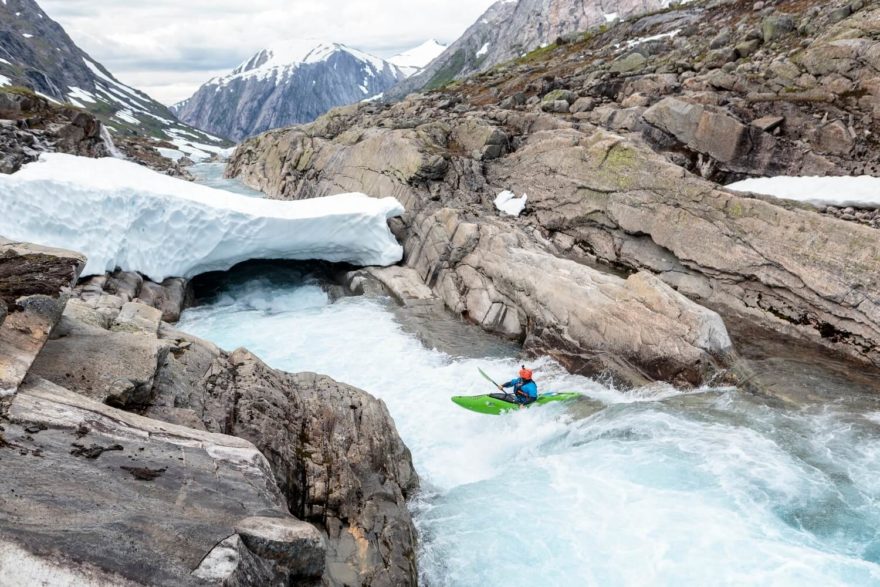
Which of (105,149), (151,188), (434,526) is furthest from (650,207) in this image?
(105,149)

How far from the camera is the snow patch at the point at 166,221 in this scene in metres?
22.2

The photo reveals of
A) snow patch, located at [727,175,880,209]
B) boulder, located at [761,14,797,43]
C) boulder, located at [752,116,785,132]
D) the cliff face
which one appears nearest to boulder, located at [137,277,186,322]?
the cliff face

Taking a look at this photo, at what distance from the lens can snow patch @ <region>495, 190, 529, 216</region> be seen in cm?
2878

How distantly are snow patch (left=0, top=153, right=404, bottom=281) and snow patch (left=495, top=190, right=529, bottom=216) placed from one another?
17.8ft

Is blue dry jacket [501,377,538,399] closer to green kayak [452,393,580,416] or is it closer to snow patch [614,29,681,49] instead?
green kayak [452,393,580,416]

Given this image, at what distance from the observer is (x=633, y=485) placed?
13.2m

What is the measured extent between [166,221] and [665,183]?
870 inches

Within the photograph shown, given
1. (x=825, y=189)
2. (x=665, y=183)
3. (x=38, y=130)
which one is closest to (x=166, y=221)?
(x=38, y=130)

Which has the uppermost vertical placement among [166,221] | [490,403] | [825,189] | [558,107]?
[558,107]

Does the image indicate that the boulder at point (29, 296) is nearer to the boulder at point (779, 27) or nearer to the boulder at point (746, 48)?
the boulder at point (746, 48)

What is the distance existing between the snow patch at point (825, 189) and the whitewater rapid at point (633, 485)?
9863 mm

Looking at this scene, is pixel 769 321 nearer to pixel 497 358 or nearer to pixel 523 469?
pixel 497 358

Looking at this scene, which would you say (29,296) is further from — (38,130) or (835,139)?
(38,130)

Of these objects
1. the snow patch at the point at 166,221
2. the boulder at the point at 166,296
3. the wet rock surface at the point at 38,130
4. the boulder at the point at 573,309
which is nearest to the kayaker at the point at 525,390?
the boulder at the point at 573,309
